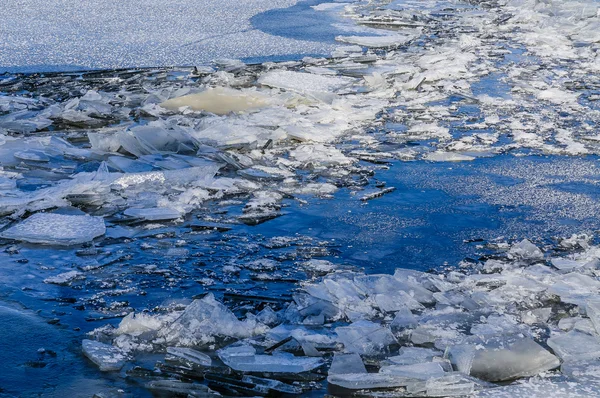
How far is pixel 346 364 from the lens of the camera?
305cm

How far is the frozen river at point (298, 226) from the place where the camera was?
3.09 metres

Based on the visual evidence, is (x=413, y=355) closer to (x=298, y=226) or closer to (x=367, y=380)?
(x=367, y=380)

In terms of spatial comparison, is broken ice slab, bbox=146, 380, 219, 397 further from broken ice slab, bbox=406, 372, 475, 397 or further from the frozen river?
broken ice slab, bbox=406, 372, 475, 397

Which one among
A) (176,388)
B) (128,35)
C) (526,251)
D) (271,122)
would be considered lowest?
(526,251)

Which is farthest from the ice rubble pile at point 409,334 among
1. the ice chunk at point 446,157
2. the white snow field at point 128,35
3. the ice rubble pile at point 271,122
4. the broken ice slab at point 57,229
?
the white snow field at point 128,35

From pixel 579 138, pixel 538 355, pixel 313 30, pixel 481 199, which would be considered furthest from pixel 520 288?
pixel 313 30

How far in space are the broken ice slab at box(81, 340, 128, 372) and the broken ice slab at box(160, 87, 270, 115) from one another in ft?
13.5

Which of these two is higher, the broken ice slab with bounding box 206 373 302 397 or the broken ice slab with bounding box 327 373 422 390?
the broken ice slab with bounding box 206 373 302 397

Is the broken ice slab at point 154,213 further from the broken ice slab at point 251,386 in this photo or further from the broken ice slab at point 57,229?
the broken ice slab at point 251,386

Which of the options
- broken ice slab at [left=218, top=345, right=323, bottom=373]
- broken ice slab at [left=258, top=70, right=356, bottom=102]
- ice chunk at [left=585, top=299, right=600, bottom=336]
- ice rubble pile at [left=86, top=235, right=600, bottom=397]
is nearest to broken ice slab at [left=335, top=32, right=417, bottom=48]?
broken ice slab at [left=258, top=70, right=356, bottom=102]

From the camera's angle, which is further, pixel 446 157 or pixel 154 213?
pixel 446 157

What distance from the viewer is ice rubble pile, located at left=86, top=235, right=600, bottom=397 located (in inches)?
117

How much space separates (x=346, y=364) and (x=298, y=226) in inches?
63.7

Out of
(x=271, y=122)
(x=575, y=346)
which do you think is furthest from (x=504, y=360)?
(x=271, y=122)
